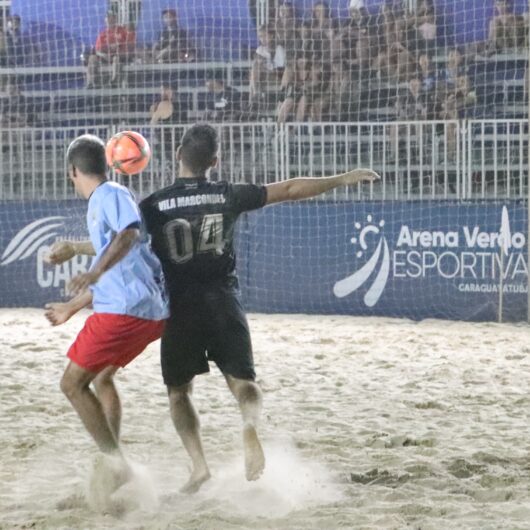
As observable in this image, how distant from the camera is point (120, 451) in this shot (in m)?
5.16

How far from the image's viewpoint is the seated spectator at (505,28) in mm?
14688

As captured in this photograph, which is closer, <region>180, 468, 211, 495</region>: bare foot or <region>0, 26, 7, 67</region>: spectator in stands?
<region>180, 468, 211, 495</region>: bare foot

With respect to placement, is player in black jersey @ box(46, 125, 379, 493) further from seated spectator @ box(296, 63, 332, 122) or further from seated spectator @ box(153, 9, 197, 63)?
seated spectator @ box(153, 9, 197, 63)

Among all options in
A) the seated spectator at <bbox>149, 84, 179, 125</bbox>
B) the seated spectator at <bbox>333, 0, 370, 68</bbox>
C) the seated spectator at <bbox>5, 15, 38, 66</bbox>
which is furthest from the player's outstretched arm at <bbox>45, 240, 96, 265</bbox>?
the seated spectator at <bbox>5, 15, 38, 66</bbox>

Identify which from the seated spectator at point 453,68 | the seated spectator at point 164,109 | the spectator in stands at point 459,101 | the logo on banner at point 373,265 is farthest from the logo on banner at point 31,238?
the seated spectator at point 453,68

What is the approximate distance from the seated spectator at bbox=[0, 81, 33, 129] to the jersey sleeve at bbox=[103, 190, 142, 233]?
11.7m

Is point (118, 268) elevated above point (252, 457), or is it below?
above

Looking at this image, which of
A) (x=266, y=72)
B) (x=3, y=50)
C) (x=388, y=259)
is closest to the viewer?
(x=388, y=259)

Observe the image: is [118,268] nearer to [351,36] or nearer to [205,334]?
[205,334]

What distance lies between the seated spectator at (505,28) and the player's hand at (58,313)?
10971mm

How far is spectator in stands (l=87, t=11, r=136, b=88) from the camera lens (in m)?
16.0

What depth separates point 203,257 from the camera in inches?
206

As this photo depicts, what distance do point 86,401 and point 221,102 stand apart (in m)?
11.1

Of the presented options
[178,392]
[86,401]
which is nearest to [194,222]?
[178,392]
